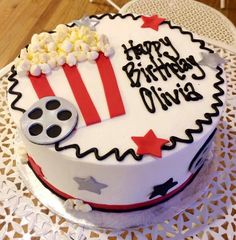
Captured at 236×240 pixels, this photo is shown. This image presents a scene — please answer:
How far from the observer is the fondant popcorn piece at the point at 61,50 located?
1124mm

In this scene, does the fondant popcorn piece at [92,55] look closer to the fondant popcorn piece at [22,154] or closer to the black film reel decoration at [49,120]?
the black film reel decoration at [49,120]

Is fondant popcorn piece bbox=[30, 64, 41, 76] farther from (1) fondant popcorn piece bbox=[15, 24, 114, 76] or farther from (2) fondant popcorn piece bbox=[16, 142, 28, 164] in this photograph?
(2) fondant popcorn piece bbox=[16, 142, 28, 164]

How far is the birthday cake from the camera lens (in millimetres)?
954

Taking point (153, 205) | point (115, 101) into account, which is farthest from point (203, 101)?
point (153, 205)

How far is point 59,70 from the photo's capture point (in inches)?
44.6

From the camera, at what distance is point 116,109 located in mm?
1022

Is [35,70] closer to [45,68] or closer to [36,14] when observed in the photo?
[45,68]

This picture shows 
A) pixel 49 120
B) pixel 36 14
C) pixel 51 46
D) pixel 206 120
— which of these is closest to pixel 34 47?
pixel 51 46

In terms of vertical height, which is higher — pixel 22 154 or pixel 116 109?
pixel 116 109

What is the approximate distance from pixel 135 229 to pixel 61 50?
59 cm

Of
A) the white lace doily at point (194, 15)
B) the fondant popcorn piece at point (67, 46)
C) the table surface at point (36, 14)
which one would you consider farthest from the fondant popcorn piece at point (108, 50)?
the table surface at point (36, 14)

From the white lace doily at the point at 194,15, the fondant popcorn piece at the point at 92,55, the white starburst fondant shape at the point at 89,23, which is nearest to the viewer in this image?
the fondant popcorn piece at the point at 92,55

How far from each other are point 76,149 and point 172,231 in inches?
16.2

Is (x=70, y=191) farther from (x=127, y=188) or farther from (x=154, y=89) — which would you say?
(x=154, y=89)
